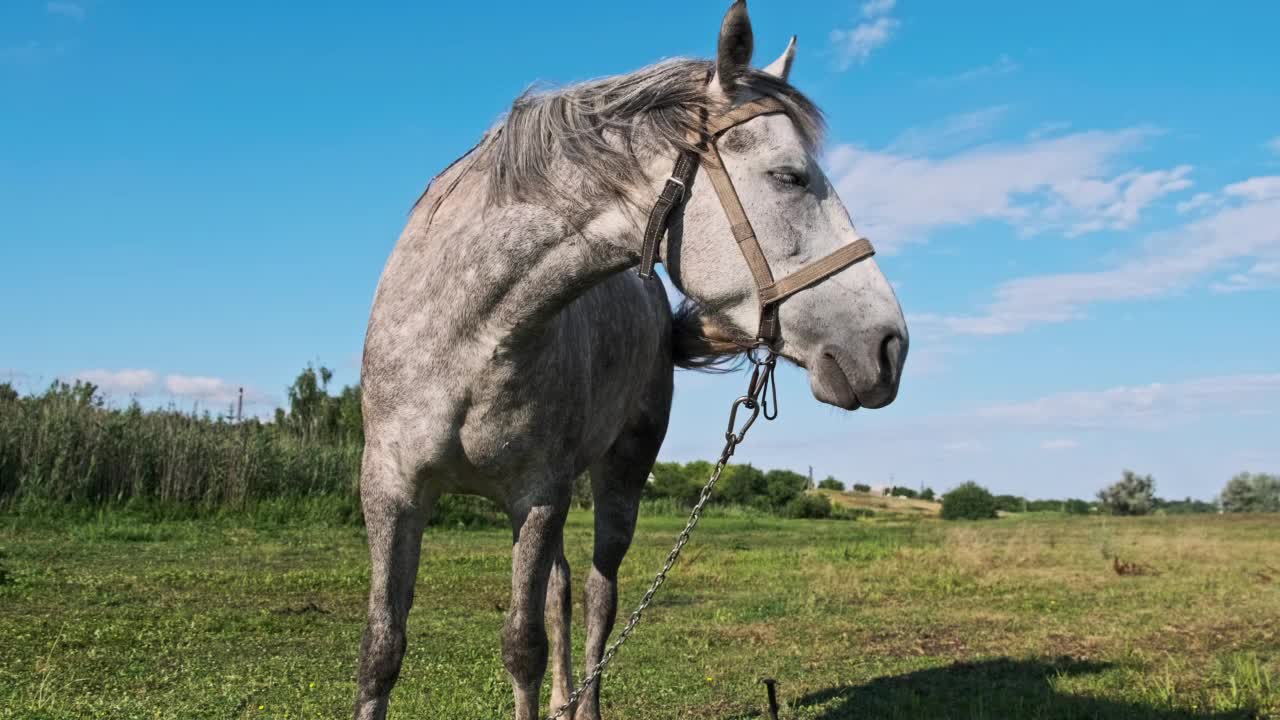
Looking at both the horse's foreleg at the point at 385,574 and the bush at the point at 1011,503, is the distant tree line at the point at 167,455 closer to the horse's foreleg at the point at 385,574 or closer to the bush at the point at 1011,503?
the horse's foreleg at the point at 385,574

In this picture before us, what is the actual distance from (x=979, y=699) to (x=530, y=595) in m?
3.05

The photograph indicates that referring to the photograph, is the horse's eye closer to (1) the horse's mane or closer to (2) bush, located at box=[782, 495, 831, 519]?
(1) the horse's mane

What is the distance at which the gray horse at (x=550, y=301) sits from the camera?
2.58 m

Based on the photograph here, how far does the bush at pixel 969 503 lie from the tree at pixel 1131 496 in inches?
334

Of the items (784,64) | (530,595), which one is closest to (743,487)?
(530,595)

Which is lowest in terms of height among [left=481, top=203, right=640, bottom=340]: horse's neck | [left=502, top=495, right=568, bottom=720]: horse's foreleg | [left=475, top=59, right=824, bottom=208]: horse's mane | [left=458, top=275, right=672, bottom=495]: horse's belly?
[left=502, top=495, right=568, bottom=720]: horse's foreleg

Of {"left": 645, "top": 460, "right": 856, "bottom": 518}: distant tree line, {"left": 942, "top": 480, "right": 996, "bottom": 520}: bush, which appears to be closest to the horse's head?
{"left": 645, "top": 460, "right": 856, "bottom": 518}: distant tree line

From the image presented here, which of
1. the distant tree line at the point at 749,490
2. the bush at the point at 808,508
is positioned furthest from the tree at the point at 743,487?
the bush at the point at 808,508

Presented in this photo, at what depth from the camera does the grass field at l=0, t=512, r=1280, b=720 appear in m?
5.06

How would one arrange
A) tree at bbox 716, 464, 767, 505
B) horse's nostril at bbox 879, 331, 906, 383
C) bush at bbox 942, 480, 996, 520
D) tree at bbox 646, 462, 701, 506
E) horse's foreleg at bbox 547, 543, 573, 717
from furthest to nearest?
bush at bbox 942, 480, 996, 520
tree at bbox 716, 464, 767, 505
tree at bbox 646, 462, 701, 506
horse's foreleg at bbox 547, 543, 573, 717
horse's nostril at bbox 879, 331, 906, 383

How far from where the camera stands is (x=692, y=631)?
7.45 m

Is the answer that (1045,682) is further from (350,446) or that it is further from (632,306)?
(350,446)

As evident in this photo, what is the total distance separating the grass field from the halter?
3.00m

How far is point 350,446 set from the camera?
1859cm
